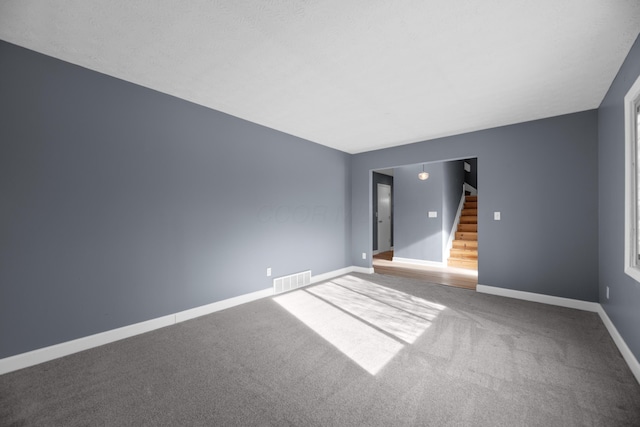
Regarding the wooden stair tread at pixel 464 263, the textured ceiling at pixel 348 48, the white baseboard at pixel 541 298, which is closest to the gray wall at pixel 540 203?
the white baseboard at pixel 541 298

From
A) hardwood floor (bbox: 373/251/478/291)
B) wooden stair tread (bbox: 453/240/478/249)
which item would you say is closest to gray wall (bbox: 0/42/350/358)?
hardwood floor (bbox: 373/251/478/291)

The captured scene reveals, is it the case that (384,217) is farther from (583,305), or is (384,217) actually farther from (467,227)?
(583,305)

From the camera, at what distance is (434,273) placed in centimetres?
562

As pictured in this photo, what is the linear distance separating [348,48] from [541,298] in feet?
13.3

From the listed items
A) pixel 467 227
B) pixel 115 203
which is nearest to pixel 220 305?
pixel 115 203

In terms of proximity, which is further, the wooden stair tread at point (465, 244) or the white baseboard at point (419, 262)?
the wooden stair tread at point (465, 244)

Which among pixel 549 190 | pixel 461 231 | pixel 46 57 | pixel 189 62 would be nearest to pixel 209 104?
pixel 189 62

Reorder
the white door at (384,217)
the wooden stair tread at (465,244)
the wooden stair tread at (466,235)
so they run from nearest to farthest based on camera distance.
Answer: the wooden stair tread at (465,244), the wooden stair tread at (466,235), the white door at (384,217)

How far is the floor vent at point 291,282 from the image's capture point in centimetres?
417

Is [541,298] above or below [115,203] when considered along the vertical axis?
below

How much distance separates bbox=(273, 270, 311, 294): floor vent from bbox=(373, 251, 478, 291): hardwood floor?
1813 millimetres

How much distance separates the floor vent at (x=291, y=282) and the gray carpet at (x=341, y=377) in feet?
3.15

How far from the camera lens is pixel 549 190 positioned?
3676mm

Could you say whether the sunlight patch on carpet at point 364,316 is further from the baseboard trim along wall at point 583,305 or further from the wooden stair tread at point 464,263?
the wooden stair tread at point 464,263
